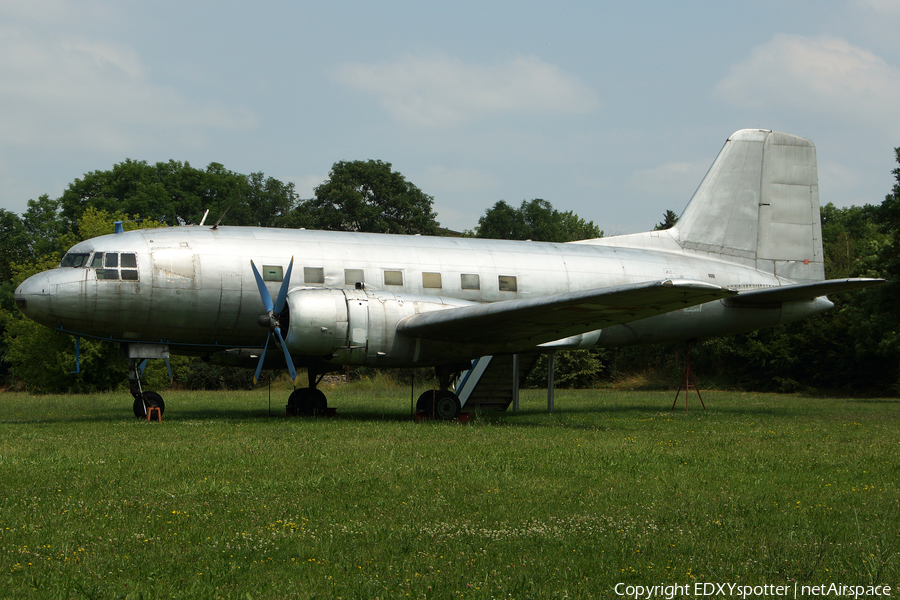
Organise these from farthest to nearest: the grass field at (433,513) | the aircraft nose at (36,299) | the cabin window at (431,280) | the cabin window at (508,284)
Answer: the cabin window at (508,284)
the cabin window at (431,280)
the aircraft nose at (36,299)
the grass field at (433,513)

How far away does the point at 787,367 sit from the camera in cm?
3769

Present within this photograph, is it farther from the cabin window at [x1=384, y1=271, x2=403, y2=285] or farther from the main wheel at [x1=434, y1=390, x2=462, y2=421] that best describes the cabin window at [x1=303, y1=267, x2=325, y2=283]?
the main wheel at [x1=434, y1=390, x2=462, y2=421]

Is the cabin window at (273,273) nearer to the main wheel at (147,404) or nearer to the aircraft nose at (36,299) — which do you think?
A: the main wheel at (147,404)

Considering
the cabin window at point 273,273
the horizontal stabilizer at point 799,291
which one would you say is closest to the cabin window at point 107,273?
the cabin window at point 273,273

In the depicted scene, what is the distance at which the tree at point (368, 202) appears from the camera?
57.3m

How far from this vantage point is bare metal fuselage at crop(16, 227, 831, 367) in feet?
49.0

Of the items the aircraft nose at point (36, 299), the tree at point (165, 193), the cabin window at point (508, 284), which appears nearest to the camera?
the aircraft nose at point (36, 299)

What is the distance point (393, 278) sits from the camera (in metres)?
16.8

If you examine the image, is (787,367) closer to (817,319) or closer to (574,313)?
(817,319)

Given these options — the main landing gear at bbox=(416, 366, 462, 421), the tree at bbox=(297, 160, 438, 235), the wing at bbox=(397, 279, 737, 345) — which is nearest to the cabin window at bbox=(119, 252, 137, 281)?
the wing at bbox=(397, 279, 737, 345)

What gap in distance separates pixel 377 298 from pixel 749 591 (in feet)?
36.2

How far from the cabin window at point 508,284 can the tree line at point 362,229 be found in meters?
6.28

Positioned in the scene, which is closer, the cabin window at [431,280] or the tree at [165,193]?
the cabin window at [431,280]

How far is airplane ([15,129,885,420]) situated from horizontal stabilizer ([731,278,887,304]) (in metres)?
0.05
